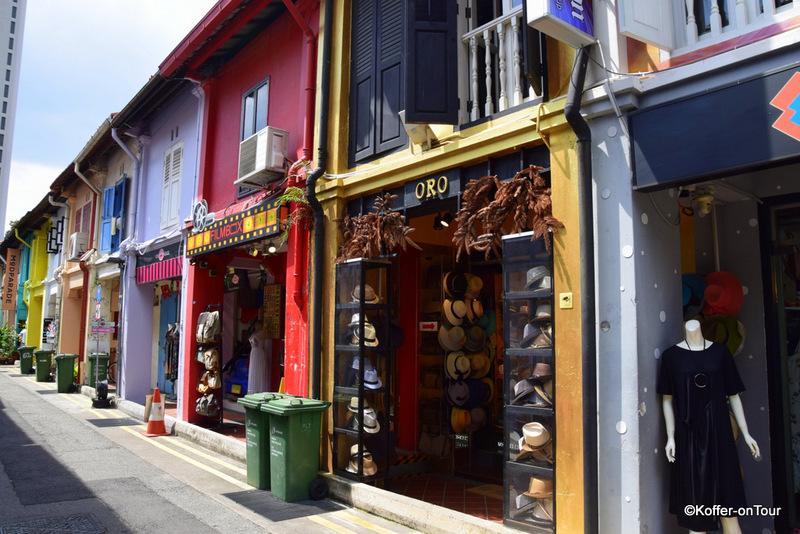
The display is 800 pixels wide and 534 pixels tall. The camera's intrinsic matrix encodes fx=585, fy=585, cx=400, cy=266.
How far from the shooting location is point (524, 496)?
5098 millimetres

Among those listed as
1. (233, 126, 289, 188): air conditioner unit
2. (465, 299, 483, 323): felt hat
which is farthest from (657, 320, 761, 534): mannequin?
(233, 126, 289, 188): air conditioner unit

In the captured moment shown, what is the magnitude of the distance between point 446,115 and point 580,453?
11.8 ft

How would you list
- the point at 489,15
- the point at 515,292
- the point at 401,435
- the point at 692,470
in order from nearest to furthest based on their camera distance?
the point at 692,470, the point at 515,292, the point at 489,15, the point at 401,435

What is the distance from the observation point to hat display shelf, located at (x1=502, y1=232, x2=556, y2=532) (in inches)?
196

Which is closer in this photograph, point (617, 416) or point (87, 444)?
point (617, 416)

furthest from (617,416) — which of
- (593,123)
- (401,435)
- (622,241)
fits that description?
(401,435)

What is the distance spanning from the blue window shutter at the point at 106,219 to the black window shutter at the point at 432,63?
1272 centimetres

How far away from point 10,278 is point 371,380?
3101cm

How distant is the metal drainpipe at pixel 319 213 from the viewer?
775 centimetres

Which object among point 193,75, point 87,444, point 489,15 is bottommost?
point 87,444

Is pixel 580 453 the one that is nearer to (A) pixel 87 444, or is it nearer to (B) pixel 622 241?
(B) pixel 622 241

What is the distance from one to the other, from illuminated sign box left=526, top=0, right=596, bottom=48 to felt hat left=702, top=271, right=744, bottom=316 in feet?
8.06

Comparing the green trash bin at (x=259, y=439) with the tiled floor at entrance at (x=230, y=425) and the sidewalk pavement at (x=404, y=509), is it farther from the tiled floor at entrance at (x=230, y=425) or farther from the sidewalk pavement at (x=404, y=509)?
the tiled floor at entrance at (x=230, y=425)

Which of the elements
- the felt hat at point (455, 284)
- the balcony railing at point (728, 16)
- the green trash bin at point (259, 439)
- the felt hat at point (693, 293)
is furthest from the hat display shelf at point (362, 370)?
the balcony railing at point (728, 16)
